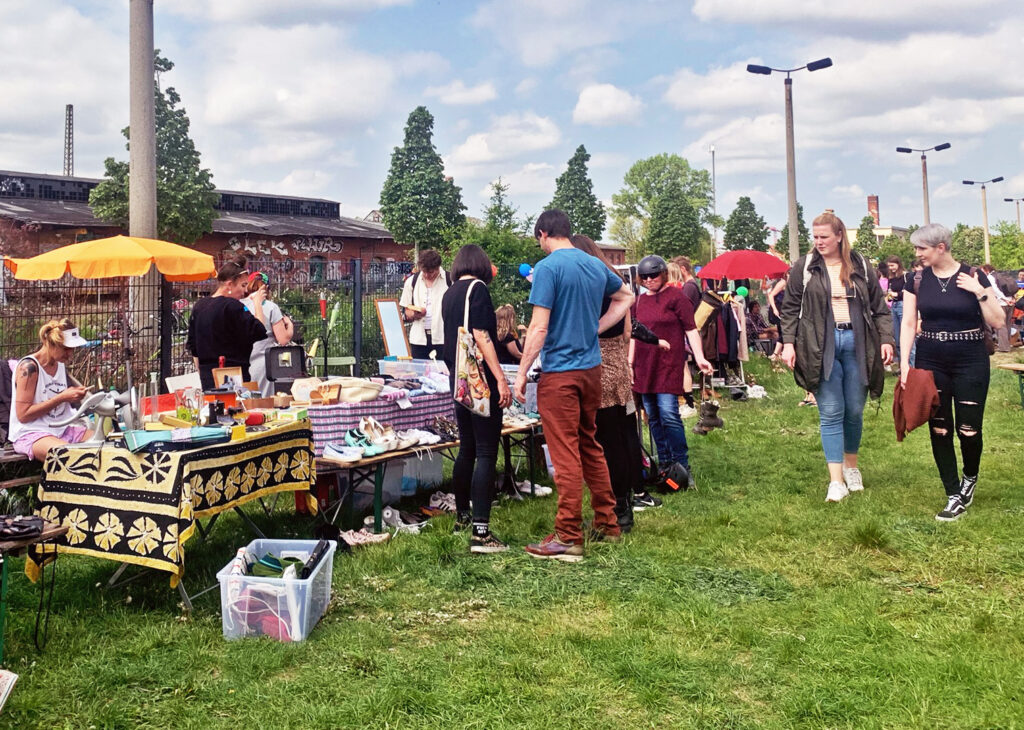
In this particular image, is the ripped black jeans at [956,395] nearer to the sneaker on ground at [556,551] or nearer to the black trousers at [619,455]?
the black trousers at [619,455]

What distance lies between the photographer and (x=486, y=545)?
5188 millimetres

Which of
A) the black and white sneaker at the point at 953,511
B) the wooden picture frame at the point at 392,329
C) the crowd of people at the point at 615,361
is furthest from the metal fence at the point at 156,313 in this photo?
the black and white sneaker at the point at 953,511

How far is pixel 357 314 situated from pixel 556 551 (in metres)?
7.34

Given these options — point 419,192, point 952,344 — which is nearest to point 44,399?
point 952,344

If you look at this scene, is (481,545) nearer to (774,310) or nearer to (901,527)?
(901,527)

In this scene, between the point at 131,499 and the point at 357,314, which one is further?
the point at 357,314

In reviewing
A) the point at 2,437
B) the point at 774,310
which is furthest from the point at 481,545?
the point at 774,310

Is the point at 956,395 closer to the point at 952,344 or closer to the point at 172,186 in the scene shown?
the point at 952,344

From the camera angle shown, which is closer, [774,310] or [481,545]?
[481,545]

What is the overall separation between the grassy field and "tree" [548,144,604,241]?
1902 inches

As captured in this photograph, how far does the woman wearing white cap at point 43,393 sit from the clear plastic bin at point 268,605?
195cm

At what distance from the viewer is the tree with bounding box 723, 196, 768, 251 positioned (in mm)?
56625

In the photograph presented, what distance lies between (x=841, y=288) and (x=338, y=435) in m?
3.49

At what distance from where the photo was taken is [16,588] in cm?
465
